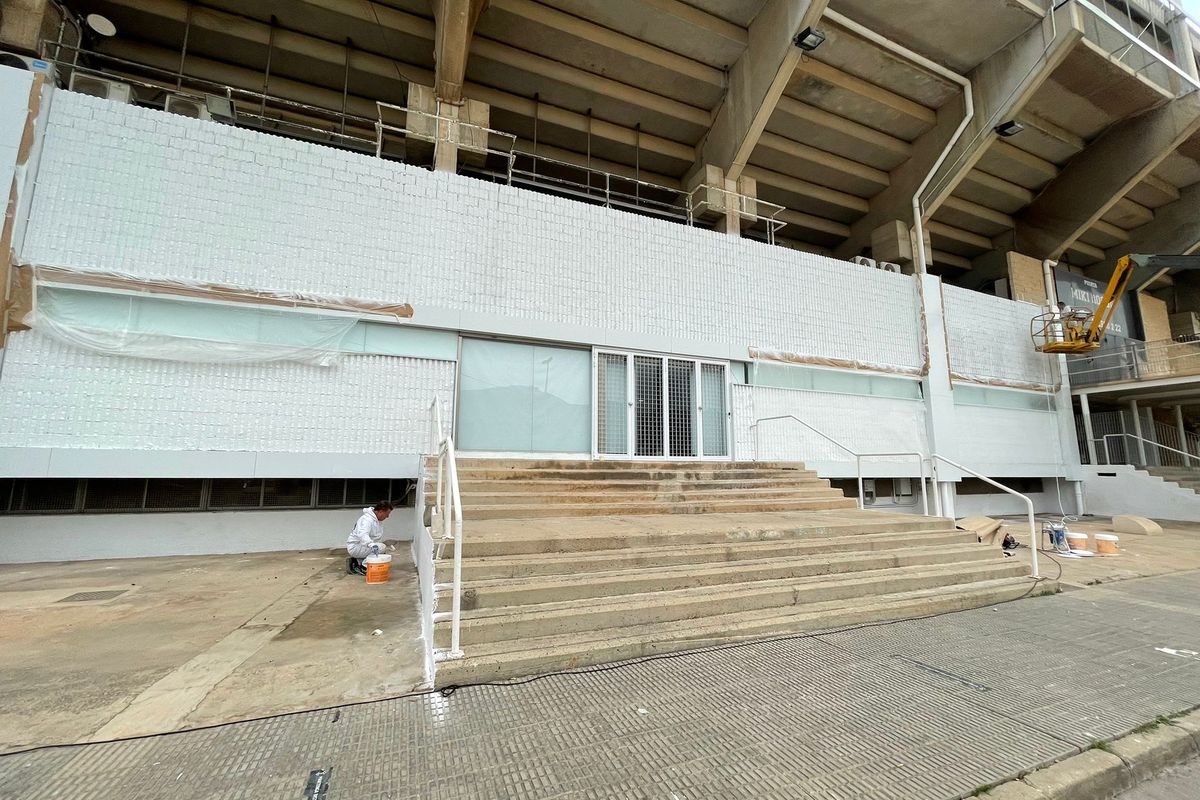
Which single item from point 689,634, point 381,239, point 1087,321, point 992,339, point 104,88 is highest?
point 104,88

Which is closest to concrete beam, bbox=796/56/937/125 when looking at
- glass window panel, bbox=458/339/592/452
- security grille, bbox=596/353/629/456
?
security grille, bbox=596/353/629/456

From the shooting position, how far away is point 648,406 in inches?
373

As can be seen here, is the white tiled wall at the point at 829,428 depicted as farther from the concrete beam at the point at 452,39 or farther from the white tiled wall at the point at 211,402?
the concrete beam at the point at 452,39

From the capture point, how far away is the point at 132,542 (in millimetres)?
6852

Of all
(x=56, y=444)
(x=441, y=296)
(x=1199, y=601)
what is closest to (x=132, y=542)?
(x=56, y=444)

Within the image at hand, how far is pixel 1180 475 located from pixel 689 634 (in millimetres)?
19591

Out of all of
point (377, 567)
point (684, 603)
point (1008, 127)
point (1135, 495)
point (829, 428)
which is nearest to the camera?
point (684, 603)

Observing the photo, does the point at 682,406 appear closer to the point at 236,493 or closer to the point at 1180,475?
the point at 236,493

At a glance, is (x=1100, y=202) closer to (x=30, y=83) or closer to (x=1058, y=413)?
(x=1058, y=413)

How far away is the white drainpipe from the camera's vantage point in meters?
10.6

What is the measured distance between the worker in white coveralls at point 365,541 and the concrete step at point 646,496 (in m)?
1.16

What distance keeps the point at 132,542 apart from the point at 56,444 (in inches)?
63.2

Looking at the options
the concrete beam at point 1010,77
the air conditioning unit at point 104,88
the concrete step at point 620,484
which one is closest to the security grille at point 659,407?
the concrete step at point 620,484

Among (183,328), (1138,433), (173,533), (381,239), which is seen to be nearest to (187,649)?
(173,533)
